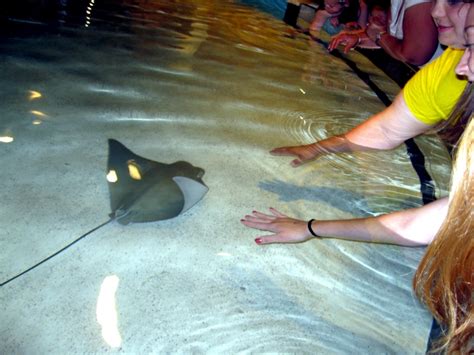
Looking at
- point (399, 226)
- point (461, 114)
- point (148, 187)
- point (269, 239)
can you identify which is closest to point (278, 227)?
point (269, 239)

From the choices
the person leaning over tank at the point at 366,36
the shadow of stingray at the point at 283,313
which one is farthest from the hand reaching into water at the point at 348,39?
the shadow of stingray at the point at 283,313

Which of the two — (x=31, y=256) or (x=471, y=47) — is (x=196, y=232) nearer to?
(x=31, y=256)

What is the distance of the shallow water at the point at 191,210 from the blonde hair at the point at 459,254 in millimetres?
491

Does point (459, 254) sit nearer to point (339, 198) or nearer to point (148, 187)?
point (339, 198)

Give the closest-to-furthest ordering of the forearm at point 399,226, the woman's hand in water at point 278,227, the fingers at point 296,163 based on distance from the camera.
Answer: the forearm at point 399,226
the woman's hand in water at point 278,227
the fingers at point 296,163

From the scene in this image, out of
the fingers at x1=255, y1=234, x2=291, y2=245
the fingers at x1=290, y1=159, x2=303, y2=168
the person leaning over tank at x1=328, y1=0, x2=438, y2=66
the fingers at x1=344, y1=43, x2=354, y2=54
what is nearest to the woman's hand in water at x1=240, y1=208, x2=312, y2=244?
the fingers at x1=255, y1=234, x2=291, y2=245

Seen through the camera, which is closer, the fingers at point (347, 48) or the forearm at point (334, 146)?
the forearm at point (334, 146)

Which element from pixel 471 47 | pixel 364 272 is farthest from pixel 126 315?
pixel 471 47

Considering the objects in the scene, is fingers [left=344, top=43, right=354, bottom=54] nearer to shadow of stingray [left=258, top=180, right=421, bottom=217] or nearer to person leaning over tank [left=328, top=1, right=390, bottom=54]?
person leaning over tank [left=328, top=1, right=390, bottom=54]

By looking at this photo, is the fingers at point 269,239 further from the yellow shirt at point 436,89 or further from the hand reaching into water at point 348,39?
the hand reaching into water at point 348,39

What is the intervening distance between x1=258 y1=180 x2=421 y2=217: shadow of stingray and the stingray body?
1.64ft

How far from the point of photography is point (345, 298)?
63.3 inches

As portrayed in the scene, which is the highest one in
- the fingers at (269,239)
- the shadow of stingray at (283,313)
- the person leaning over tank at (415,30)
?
the person leaning over tank at (415,30)

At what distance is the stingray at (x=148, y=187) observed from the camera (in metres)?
1.72
